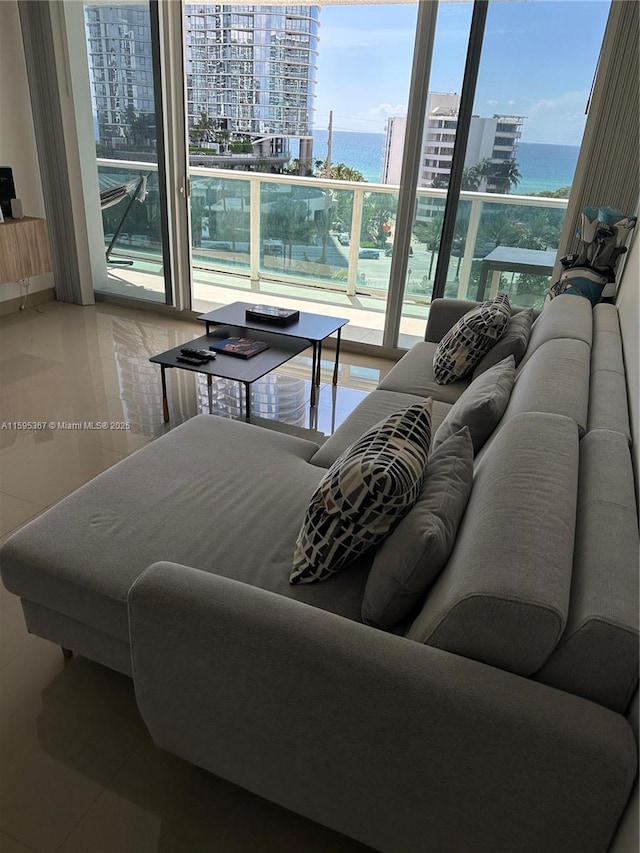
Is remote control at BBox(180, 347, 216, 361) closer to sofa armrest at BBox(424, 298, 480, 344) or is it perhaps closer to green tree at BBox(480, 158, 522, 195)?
sofa armrest at BBox(424, 298, 480, 344)

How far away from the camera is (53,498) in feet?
8.00

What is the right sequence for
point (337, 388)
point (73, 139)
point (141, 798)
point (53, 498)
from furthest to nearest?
point (73, 139)
point (337, 388)
point (53, 498)
point (141, 798)

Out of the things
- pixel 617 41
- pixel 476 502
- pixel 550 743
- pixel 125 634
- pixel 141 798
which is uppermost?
pixel 617 41

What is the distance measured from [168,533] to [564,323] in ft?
5.24

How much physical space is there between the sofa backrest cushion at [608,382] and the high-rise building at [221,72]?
10.6 ft

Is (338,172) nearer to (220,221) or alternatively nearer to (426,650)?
(220,221)

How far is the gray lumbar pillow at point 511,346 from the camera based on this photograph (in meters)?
2.46

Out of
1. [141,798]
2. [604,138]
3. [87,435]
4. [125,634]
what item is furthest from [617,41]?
[141,798]

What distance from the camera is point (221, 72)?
444cm

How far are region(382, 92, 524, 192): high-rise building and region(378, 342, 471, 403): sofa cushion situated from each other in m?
1.39

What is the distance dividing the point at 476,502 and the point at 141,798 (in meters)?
1.03

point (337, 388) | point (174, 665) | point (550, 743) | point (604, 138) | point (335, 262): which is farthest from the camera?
point (335, 262)

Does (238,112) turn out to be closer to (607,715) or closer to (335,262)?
(335,262)

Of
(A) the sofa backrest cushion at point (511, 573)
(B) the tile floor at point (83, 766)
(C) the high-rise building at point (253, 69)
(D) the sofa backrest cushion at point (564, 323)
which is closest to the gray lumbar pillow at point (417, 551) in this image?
(A) the sofa backrest cushion at point (511, 573)
